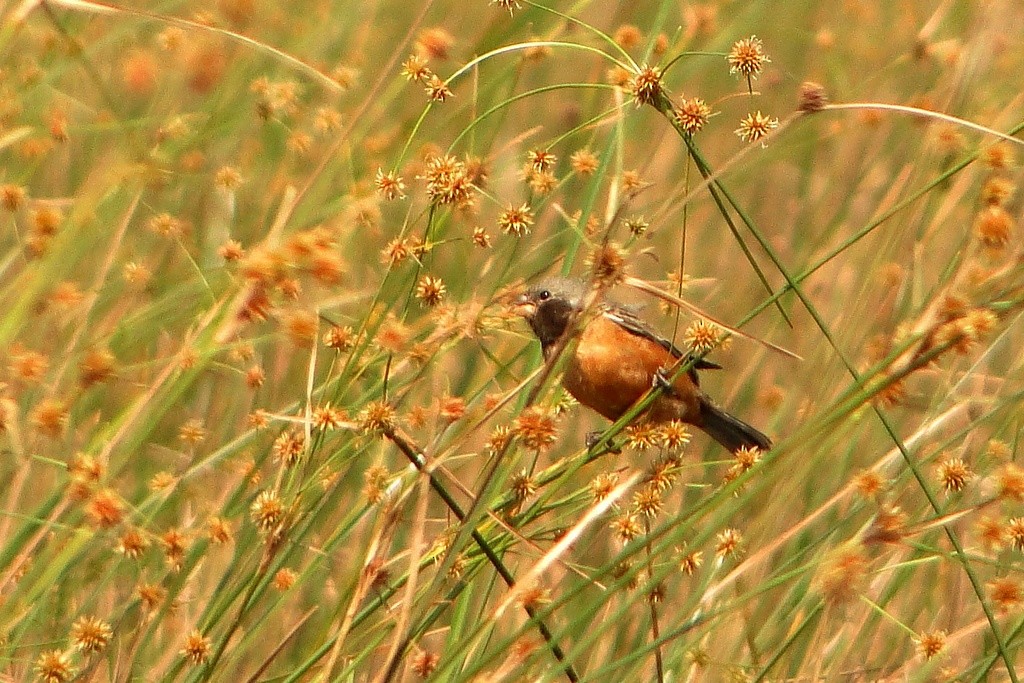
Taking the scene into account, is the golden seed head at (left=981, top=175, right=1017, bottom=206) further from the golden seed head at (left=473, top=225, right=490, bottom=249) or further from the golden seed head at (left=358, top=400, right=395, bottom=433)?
the golden seed head at (left=358, top=400, right=395, bottom=433)

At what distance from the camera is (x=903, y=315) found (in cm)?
402

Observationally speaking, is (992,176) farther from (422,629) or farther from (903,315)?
(422,629)

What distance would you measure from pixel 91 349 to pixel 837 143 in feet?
12.3

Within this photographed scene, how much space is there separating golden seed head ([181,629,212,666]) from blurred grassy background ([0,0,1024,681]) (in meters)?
0.02

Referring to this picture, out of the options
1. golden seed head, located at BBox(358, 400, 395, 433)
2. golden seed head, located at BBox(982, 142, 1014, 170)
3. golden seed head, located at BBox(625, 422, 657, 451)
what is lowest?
golden seed head, located at BBox(358, 400, 395, 433)

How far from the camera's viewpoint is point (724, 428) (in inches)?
172

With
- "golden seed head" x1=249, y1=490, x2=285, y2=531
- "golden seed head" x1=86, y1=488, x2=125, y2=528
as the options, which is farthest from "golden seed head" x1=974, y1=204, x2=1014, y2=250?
"golden seed head" x1=86, y1=488, x2=125, y2=528

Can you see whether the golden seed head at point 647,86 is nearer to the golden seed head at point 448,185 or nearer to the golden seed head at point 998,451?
the golden seed head at point 448,185

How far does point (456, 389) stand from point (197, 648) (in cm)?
150

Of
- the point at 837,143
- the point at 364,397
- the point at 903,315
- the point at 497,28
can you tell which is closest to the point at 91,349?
the point at 364,397

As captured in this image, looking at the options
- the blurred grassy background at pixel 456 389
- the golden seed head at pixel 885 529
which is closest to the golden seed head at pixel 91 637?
the blurred grassy background at pixel 456 389

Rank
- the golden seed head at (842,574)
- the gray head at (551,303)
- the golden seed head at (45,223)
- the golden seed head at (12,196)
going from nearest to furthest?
the golden seed head at (842,574), the golden seed head at (12,196), the golden seed head at (45,223), the gray head at (551,303)

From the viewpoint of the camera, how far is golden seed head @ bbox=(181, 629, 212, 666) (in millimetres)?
2723

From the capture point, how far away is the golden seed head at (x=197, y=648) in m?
2.72
